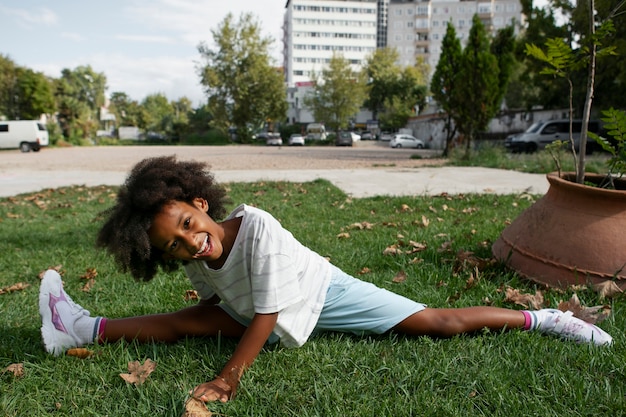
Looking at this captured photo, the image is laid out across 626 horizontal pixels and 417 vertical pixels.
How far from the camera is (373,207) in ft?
19.8

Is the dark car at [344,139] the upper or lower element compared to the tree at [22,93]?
lower

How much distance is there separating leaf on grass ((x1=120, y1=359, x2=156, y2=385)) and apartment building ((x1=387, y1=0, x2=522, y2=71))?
340ft

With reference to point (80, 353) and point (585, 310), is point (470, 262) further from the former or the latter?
point (80, 353)

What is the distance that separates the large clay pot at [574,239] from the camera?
8.98 feet

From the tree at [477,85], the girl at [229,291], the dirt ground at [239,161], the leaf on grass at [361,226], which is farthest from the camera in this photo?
the dirt ground at [239,161]

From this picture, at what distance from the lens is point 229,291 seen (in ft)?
6.84

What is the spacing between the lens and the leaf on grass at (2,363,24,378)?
A: 2.04 m

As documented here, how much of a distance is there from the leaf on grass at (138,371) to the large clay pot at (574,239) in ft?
7.19

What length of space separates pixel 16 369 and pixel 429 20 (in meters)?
108

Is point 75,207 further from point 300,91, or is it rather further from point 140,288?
point 300,91

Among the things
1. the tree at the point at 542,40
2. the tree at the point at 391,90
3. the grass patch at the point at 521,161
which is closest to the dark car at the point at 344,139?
the tree at the point at 391,90

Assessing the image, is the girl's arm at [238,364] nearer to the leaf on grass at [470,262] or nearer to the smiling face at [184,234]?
the smiling face at [184,234]

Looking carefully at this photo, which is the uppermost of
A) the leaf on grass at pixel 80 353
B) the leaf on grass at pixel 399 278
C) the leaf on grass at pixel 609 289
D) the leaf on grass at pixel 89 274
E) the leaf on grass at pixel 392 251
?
the leaf on grass at pixel 609 289

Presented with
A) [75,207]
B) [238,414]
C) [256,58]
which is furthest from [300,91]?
[238,414]
